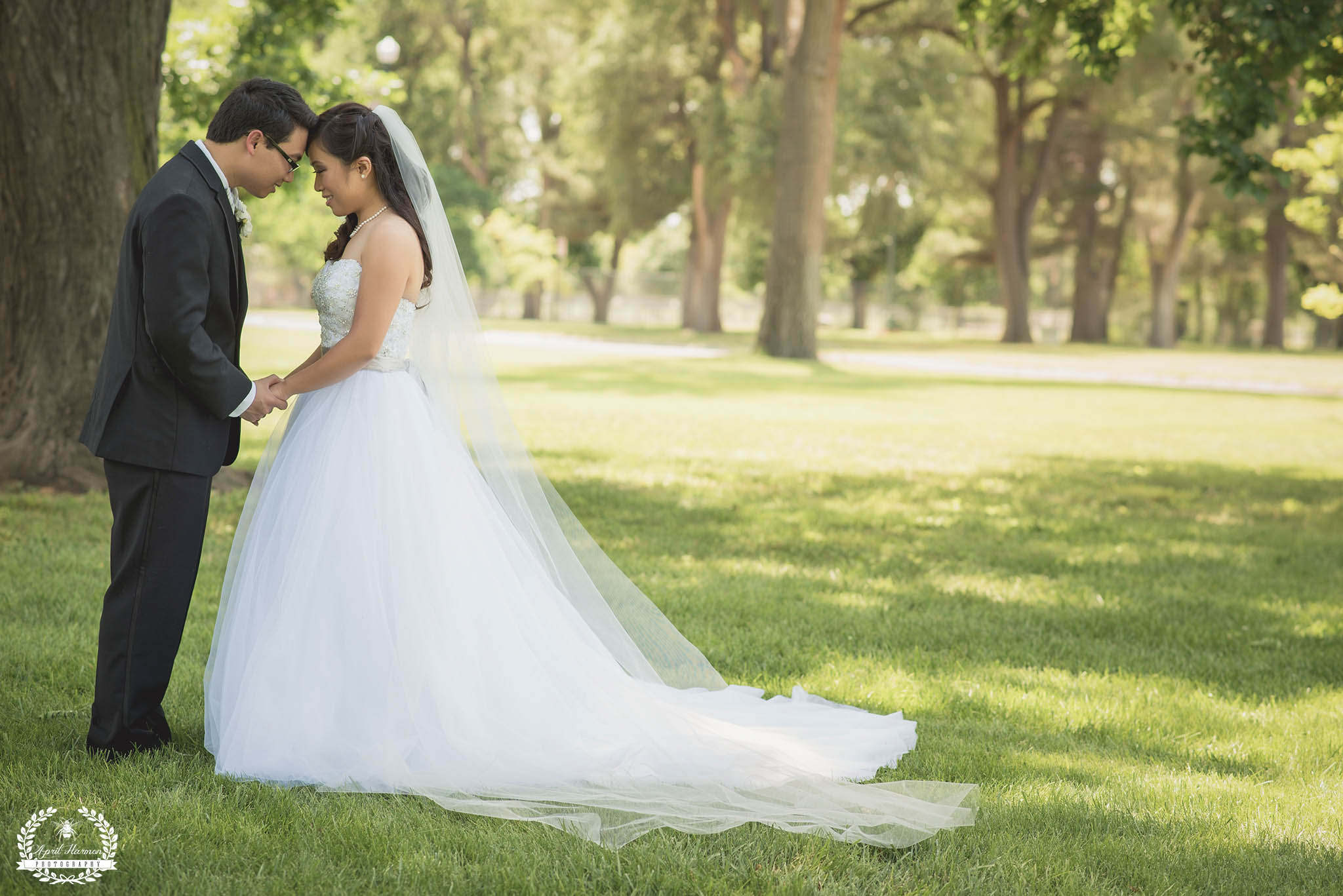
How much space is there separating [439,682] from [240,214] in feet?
5.90

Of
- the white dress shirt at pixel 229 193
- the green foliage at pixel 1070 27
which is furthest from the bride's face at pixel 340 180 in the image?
the green foliage at pixel 1070 27

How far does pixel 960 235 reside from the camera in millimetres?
62344

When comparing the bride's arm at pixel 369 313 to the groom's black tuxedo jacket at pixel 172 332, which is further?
the bride's arm at pixel 369 313

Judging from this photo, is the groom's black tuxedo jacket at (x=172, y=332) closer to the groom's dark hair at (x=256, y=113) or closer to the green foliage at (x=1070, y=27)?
the groom's dark hair at (x=256, y=113)

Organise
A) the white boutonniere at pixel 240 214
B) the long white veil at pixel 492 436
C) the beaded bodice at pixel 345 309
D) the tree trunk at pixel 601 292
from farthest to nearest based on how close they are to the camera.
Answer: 1. the tree trunk at pixel 601 292
2. the long white veil at pixel 492 436
3. the beaded bodice at pixel 345 309
4. the white boutonniere at pixel 240 214

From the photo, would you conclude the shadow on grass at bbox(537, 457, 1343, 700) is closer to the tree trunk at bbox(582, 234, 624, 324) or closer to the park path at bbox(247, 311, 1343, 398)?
the park path at bbox(247, 311, 1343, 398)

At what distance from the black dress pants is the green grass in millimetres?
179

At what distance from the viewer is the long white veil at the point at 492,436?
14.9 feet

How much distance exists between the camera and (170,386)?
3.83 m

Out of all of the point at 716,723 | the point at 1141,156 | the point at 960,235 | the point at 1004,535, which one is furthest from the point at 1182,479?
the point at 960,235

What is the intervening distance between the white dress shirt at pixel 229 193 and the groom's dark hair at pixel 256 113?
6 cm

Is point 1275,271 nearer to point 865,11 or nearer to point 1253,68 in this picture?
point 865,11

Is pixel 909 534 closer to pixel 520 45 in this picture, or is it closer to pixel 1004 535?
pixel 1004 535

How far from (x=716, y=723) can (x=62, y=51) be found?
6364 mm
